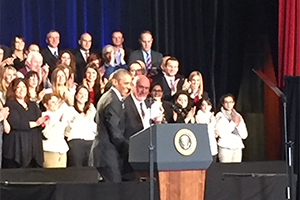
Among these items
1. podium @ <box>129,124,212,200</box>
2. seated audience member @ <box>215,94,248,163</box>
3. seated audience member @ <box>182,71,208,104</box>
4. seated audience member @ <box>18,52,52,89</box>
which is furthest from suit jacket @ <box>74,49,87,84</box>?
podium @ <box>129,124,212,200</box>

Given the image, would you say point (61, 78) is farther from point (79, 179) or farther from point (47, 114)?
point (79, 179)

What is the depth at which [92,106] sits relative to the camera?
27.1 ft

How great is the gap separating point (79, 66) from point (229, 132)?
2.17m

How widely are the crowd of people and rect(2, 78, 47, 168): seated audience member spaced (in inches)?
0.4

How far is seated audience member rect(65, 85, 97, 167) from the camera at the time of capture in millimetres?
8125

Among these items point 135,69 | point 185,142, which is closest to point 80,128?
point 135,69

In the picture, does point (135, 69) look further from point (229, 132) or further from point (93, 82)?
point (229, 132)

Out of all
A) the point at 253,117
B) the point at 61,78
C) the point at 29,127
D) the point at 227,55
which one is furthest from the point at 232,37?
the point at 29,127

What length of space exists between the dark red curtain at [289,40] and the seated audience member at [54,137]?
405 centimetres

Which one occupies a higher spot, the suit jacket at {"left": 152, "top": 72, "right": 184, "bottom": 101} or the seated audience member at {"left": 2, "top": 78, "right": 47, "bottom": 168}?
the suit jacket at {"left": 152, "top": 72, "right": 184, "bottom": 101}

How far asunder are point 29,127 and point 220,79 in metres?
4.81

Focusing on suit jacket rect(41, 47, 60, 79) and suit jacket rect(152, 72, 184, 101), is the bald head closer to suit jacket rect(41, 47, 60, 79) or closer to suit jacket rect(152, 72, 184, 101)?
suit jacket rect(152, 72, 184, 101)

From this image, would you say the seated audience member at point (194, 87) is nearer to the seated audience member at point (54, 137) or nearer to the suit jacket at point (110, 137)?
the seated audience member at point (54, 137)

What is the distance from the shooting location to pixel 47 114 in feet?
26.1
